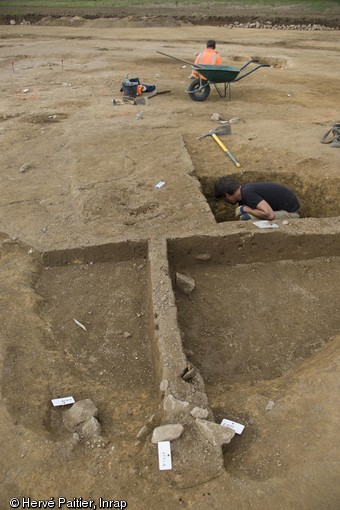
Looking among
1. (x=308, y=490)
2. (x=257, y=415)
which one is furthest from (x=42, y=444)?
(x=308, y=490)

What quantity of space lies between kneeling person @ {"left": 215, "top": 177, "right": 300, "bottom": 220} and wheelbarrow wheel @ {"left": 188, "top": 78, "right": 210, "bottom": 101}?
16.4 feet

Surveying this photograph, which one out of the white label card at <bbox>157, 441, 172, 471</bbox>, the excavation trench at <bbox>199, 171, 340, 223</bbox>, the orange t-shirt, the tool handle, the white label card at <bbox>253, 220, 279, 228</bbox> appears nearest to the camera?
the white label card at <bbox>157, 441, 172, 471</bbox>

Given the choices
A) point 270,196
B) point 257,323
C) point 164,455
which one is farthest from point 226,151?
point 164,455

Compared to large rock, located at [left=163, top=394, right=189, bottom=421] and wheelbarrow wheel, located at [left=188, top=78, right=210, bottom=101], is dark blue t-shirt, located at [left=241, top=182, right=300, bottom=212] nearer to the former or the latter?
large rock, located at [left=163, top=394, right=189, bottom=421]

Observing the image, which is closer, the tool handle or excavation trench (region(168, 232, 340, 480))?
excavation trench (region(168, 232, 340, 480))

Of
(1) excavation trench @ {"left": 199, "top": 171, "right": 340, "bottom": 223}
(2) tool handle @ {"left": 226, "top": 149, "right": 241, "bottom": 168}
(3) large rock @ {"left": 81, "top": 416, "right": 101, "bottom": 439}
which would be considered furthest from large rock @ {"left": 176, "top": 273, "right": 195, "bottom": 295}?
(2) tool handle @ {"left": 226, "top": 149, "right": 241, "bottom": 168}

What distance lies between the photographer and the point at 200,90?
931 centimetres

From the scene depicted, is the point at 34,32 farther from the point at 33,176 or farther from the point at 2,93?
the point at 33,176

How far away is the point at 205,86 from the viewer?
30.5 feet

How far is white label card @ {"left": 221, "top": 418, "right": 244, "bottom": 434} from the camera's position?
2684 millimetres

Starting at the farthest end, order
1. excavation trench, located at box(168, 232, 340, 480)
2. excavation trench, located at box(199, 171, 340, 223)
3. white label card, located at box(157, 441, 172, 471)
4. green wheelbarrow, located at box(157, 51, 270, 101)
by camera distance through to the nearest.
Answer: green wheelbarrow, located at box(157, 51, 270, 101) → excavation trench, located at box(199, 171, 340, 223) → excavation trench, located at box(168, 232, 340, 480) → white label card, located at box(157, 441, 172, 471)

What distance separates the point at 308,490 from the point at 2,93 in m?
10.4

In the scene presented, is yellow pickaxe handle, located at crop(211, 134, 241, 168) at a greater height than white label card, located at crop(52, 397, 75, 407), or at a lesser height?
greater

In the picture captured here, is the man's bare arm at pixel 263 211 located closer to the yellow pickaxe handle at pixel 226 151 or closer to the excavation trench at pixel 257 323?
the excavation trench at pixel 257 323
